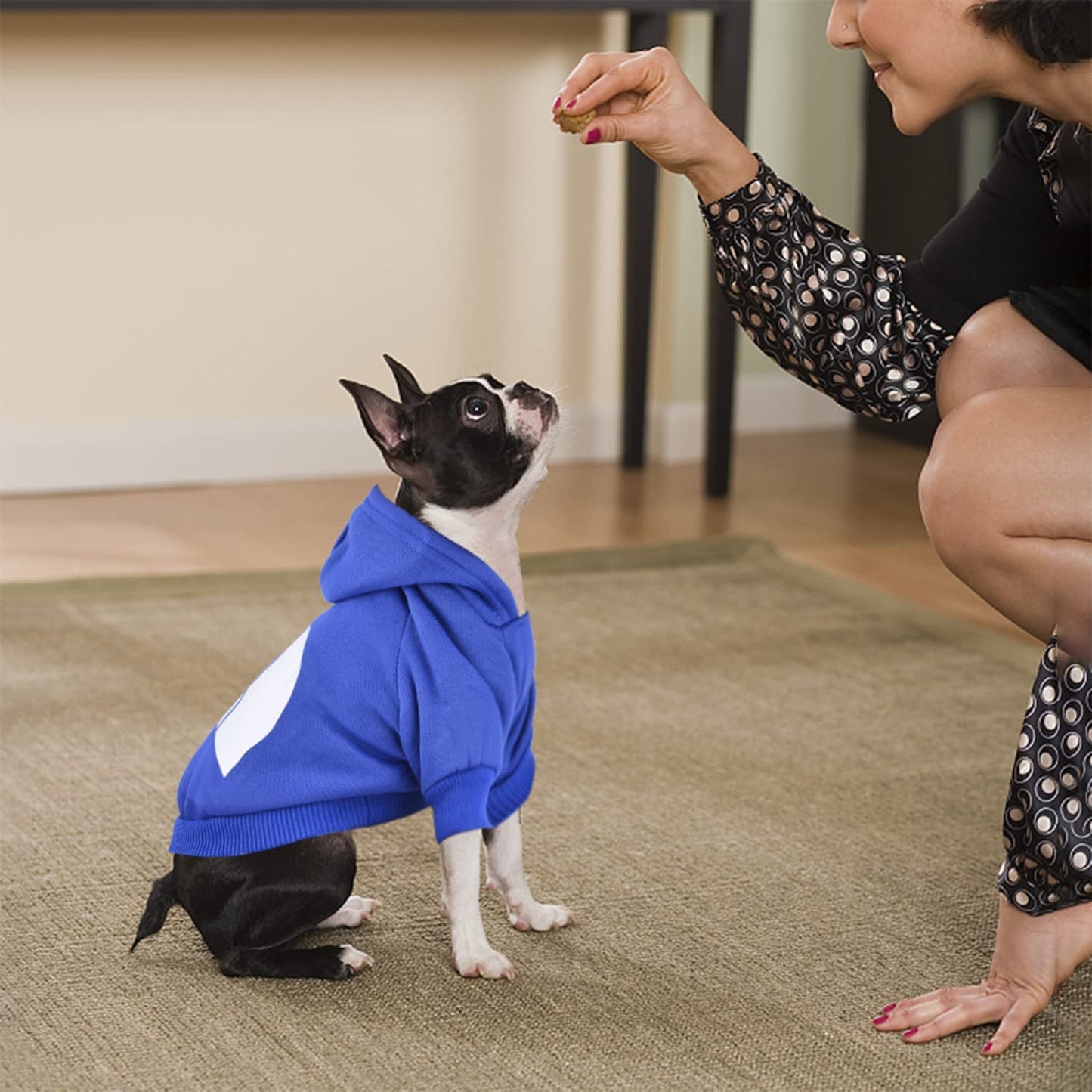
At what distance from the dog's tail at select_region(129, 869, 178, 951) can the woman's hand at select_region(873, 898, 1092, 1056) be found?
0.55 meters

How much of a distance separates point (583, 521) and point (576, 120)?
1700 mm

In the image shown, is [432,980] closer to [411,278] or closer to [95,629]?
[95,629]

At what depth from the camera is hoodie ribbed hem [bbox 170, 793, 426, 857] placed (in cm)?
134

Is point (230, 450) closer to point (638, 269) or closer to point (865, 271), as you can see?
point (638, 269)

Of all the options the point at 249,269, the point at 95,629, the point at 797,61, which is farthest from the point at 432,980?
the point at 797,61

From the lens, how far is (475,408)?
138 cm

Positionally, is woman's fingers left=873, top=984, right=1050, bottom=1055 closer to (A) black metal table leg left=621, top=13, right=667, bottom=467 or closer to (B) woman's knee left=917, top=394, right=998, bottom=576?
(B) woman's knee left=917, top=394, right=998, bottom=576

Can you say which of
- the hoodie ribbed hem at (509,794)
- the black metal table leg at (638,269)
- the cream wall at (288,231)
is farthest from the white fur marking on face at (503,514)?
the black metal table leg at (638,269)

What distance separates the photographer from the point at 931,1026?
130 cm

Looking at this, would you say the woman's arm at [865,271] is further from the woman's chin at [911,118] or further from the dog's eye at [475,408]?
the dog's eye at [475,408]

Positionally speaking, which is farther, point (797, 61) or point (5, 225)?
point (797, 61)

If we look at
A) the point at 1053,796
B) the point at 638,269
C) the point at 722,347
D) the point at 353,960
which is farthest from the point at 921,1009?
the point at 638,269

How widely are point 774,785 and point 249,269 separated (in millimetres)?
1884

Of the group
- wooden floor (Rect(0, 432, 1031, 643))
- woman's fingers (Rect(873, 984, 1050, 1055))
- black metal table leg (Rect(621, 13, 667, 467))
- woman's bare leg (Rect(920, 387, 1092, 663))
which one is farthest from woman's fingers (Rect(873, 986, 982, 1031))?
black metal table leg (Rect(621, 13, 667, 467))
